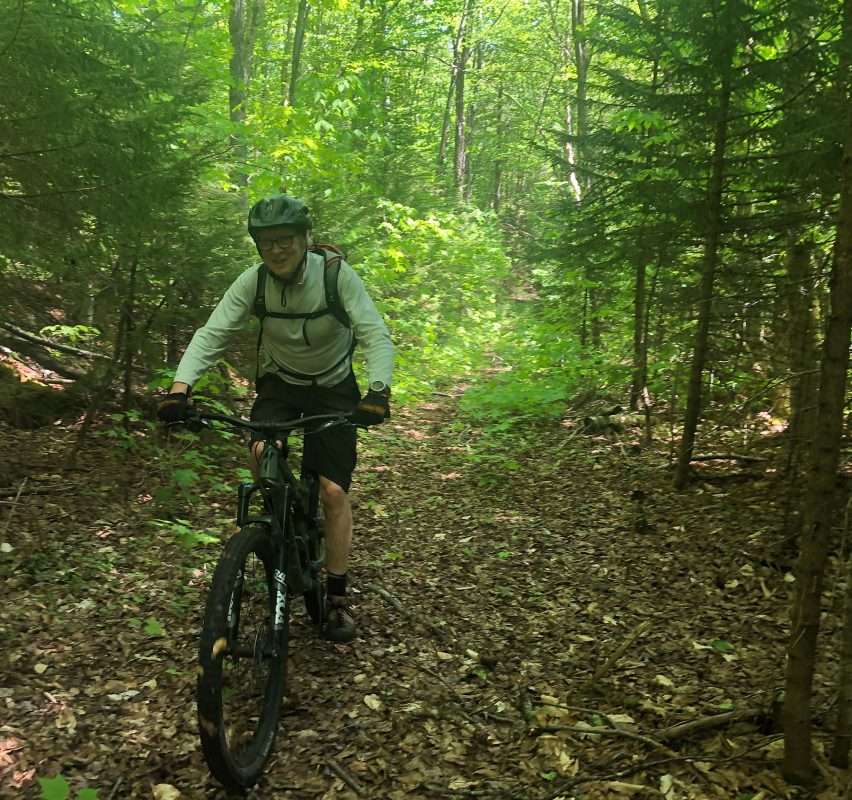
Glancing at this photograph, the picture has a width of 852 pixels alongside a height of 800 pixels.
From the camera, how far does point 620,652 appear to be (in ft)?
13.1

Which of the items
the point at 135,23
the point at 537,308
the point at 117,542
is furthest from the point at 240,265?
the point at 537,308

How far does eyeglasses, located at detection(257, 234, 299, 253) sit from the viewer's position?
11.8ft

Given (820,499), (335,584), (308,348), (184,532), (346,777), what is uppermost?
(308,348)

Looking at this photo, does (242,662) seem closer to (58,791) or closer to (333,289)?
(58,791)

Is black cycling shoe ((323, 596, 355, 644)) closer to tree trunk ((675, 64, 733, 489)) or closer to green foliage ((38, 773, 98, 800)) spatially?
green foliage ((38, 773, 98, 800))

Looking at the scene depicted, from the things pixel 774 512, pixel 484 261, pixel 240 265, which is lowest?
pixel 774 512

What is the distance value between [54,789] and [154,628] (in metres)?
1.54

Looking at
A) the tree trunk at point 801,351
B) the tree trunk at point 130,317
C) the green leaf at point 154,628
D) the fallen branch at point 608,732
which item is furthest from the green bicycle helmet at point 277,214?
the tree trunk at point 801,351

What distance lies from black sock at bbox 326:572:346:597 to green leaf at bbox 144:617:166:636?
1046mm

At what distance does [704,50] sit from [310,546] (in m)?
5.73

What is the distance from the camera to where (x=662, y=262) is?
7367 mm

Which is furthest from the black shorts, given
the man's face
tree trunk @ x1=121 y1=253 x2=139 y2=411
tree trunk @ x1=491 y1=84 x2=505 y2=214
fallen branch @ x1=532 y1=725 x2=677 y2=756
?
tree trunk @ x1=491 y1=84 x2=505 y2=214

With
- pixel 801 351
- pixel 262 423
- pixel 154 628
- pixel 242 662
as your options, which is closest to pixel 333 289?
pixel 262 423

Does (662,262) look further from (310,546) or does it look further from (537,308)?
(537,308)
